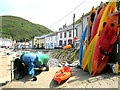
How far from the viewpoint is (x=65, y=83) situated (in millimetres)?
6023

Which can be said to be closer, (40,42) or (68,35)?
(68,35)

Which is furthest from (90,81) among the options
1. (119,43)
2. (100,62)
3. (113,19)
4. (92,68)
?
(113,19)

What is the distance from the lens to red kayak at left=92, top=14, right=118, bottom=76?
6.30 metres

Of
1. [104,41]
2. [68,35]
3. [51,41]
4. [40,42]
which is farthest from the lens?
[40,42]

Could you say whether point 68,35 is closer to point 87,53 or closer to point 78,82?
point 87,53

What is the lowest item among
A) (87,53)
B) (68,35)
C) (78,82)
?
(78,82)

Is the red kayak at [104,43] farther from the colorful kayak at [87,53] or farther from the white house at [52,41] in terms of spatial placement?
the white house at [52,41]

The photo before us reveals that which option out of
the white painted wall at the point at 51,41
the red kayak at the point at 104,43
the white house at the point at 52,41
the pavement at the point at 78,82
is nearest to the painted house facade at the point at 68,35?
A: the white house at the point at 52,41

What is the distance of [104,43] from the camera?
254 inches

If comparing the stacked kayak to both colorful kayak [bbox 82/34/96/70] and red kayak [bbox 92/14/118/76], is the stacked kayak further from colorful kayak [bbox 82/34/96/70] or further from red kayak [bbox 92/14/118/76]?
colorful kayak [bbox 82/34/96/70]

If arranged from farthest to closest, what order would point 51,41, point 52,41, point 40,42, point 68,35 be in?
point 40,42
point 51,41
point 52,41
point 68,35

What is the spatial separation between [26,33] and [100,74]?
14947cm

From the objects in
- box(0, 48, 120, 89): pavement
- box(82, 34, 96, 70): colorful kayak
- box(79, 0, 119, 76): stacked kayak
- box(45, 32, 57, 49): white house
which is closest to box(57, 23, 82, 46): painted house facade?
box(45, 32, 57, 49): white house

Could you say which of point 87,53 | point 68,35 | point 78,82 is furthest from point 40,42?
point 78,82
